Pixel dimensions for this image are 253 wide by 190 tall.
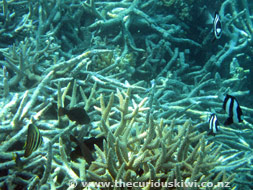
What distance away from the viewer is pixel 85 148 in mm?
2064

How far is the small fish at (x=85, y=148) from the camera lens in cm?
206

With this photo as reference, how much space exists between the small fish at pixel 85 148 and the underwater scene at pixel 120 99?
0.4 inches

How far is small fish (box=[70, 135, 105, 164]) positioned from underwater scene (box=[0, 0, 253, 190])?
11mm

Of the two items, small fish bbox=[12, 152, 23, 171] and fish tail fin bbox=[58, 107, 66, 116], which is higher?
fish tail fin bbox=[58, 107, 66, 116]

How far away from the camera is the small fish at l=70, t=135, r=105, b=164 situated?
2059 millimetres

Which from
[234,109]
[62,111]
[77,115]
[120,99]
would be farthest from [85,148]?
[234,109]

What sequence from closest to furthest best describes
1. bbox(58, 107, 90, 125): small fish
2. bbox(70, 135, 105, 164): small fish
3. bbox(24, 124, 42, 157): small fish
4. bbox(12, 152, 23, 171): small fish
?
bbox(24, 124, 42, 157): small fish → bbox(12, 152, 23, 171): small fish → bbox(70, 135, 105, 164): small fish → bbox(58, 107, 90, 125): small fish

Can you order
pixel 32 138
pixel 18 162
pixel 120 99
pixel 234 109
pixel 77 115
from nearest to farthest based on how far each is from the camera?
pixel 32 138, pixel 18 162, pixel 77 115, pixel 234 109, pixel 120 99

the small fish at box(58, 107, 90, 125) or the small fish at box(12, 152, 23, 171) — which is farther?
the small fish at box(58, 107, 90, 125)

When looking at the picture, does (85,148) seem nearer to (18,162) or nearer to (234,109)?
(18,162)

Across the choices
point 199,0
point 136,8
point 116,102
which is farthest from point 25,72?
point 199,0

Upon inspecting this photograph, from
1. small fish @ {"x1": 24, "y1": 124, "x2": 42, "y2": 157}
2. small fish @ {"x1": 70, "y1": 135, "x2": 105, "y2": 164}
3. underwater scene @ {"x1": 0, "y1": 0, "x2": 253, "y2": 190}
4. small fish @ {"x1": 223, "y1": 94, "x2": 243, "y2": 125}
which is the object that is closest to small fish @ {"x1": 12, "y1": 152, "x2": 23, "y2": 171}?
underwater scene @ {"x1": 0, "y1": 0, "x2": 253, "y2": 190}

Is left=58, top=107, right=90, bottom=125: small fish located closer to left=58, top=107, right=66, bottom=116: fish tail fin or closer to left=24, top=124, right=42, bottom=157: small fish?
left=58, top=107, right=66, bottom=116: fish tail fin

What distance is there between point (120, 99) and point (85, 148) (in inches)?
29.5
